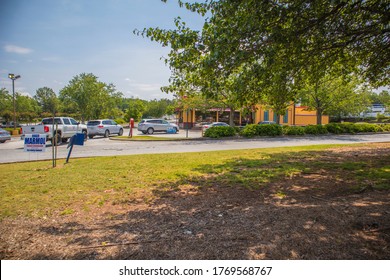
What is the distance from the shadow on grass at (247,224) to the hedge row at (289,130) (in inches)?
587

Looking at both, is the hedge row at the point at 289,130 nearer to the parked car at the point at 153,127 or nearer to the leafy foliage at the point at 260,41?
the parked car at the point at 153,127

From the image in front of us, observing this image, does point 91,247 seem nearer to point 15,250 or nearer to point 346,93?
point 15,250

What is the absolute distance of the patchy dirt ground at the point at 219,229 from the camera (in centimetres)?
289

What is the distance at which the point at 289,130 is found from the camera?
23.2 meters

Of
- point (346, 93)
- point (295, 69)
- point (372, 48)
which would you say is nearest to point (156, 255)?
point (295, 69)

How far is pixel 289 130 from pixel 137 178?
63.8ft

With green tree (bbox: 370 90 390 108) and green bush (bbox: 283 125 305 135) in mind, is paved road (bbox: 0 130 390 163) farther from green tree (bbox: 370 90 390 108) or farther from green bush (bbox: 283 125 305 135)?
green tree (bbox: 370 90 390 108)

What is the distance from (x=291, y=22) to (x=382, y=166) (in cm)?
508

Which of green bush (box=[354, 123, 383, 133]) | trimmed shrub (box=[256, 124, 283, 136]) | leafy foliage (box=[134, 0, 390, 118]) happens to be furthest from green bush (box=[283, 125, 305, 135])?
leafy foliage (box=[134, 0, 390, 118])

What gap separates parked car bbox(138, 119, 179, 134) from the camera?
93.8ft

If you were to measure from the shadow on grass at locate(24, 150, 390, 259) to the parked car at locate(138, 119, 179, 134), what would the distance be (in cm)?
2302

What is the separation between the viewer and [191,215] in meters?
4.10

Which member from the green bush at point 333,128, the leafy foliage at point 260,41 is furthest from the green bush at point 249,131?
the leafy foliage at point 260,41

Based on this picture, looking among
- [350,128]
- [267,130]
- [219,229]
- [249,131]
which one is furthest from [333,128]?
[219,229]
